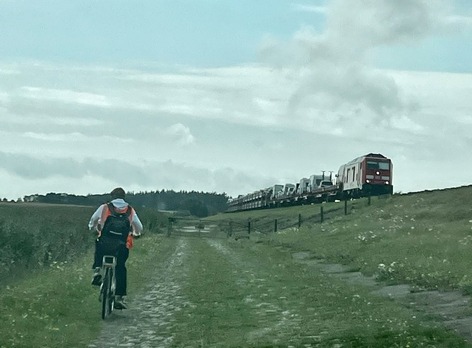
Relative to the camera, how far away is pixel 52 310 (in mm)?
15461

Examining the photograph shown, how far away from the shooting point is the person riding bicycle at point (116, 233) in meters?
15.2

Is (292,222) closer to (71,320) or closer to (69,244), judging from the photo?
(69,244)

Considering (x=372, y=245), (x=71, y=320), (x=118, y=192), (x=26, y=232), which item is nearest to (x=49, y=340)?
(x=71, y=320)

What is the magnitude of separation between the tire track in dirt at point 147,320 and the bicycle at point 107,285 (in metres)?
0.18

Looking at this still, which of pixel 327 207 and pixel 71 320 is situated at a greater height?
pixel 327 207

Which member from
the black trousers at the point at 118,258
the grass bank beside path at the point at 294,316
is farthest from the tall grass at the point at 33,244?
the black trousers at the point at 118,258

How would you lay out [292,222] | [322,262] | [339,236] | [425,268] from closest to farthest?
1. [425,268]
2. [322,262]
3. [339,236]
4. [292,222]

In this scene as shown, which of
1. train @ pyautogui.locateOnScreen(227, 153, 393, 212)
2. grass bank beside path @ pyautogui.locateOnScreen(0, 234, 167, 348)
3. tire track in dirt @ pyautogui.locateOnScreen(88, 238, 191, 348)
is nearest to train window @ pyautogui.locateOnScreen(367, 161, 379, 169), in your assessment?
train @ pyautogui.locateOnScreen(227, 153, 393, 212)

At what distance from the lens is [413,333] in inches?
488

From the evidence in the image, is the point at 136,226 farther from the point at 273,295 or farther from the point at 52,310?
the point at 273,295

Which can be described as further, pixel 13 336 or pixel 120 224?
pixel 120 224

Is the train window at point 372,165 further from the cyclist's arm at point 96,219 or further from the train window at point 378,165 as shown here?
the cyclist's arm at point 96,219

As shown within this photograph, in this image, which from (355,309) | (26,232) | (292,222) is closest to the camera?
(355,309)

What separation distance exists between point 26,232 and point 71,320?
13.9 metres
